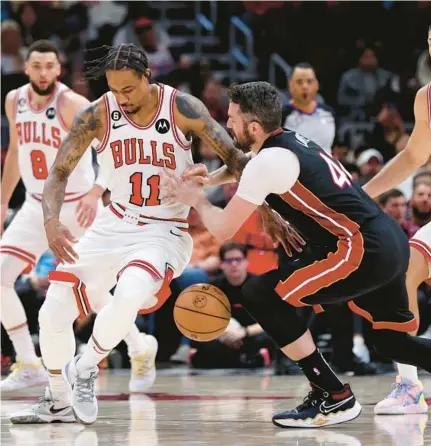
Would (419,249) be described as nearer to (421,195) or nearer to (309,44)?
(421,195)

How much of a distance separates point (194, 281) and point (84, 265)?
13.4 feet

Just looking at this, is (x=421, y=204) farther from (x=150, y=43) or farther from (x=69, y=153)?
(x=150, y=43)

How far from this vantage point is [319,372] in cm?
621

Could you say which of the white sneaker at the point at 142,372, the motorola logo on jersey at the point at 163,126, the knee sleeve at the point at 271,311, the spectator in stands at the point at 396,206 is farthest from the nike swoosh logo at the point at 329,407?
the spectator in stands at the point at 396,206

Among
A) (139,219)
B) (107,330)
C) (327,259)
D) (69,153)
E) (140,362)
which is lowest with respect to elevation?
(140,362)

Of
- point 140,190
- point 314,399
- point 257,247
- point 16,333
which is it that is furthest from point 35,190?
point 314,399

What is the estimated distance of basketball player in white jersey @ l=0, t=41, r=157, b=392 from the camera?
8.52 meters

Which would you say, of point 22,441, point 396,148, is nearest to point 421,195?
point 396,148

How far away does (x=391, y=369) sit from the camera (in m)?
9.95

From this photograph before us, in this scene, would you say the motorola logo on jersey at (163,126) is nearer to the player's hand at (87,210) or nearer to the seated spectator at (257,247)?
the player's hand at (87,210)

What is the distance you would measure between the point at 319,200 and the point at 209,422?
1.45 m

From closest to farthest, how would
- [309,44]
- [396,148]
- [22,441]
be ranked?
1. [22,441]
2. [396,148]
3. [309,44]

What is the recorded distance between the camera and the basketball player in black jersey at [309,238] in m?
5.89

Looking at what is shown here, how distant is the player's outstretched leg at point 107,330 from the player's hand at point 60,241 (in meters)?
0.33
